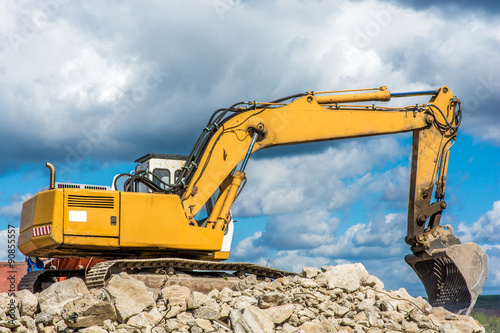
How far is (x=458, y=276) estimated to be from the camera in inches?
432

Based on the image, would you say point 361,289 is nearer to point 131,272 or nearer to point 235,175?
point 235,175

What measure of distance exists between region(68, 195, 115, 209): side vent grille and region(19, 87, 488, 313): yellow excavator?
2 cm

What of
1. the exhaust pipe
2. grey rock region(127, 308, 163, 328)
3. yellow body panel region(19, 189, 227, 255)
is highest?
the exhaust pipe

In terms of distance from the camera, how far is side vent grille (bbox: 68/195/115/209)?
9.59 meters

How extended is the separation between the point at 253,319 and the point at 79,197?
11.0 feet

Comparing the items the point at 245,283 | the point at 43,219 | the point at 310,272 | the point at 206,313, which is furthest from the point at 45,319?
the point at 310,272

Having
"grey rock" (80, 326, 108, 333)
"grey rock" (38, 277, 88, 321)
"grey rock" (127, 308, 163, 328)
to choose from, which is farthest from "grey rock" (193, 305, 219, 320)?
"grey rock" (38, 277, 88, 321)

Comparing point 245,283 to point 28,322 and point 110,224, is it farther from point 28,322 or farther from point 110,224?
point 28,322

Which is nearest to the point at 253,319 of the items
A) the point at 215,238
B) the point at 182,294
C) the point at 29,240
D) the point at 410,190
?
the point at 182,294

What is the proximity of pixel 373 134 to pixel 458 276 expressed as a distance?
291cm

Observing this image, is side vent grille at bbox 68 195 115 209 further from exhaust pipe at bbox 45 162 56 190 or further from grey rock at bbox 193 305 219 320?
grey rock at bbox 193 305 219 320

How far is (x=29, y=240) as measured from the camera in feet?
32.9

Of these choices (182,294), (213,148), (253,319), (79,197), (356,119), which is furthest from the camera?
(356,119)

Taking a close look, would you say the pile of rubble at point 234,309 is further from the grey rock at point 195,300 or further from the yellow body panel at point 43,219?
the yellow body panel at point 43,219
